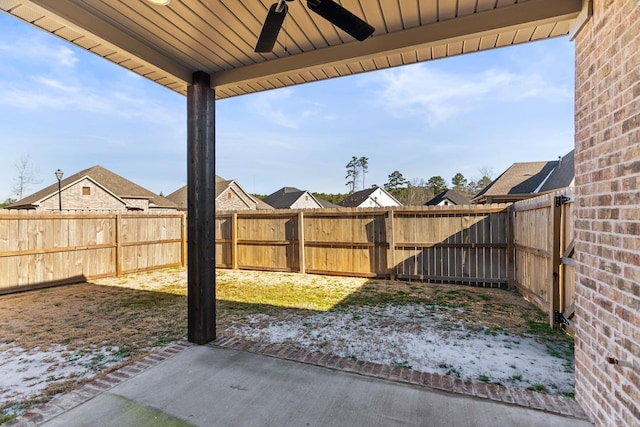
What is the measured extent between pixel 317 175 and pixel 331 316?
3534 centimetres

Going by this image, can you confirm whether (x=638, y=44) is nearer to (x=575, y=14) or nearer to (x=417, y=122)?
(x=575, y=14)

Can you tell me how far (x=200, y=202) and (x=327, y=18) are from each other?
2.15 meters

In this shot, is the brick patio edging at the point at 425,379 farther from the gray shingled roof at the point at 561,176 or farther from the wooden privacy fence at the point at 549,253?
the gray shingled roof at the point at 561,176

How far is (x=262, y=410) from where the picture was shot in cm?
209

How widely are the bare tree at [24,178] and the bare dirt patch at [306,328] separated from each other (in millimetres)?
28855

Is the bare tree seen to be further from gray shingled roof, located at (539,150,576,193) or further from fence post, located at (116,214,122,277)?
gray shingled roof, located at (539,150,576,193)

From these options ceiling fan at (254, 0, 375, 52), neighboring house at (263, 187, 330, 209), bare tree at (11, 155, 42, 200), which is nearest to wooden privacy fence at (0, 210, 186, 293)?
ceiling fan at (254, 0, 375, 52)

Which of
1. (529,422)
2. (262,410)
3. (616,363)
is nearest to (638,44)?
(616,363)

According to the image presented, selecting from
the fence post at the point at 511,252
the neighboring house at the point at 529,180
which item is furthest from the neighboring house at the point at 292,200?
the fence post at the point at 511,252

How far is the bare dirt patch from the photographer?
270cm

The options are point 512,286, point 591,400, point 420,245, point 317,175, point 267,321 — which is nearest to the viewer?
point 591,400

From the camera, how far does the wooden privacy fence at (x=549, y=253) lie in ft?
11.5

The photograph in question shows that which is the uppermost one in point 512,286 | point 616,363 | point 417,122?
point 417,122

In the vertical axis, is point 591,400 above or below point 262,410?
above
